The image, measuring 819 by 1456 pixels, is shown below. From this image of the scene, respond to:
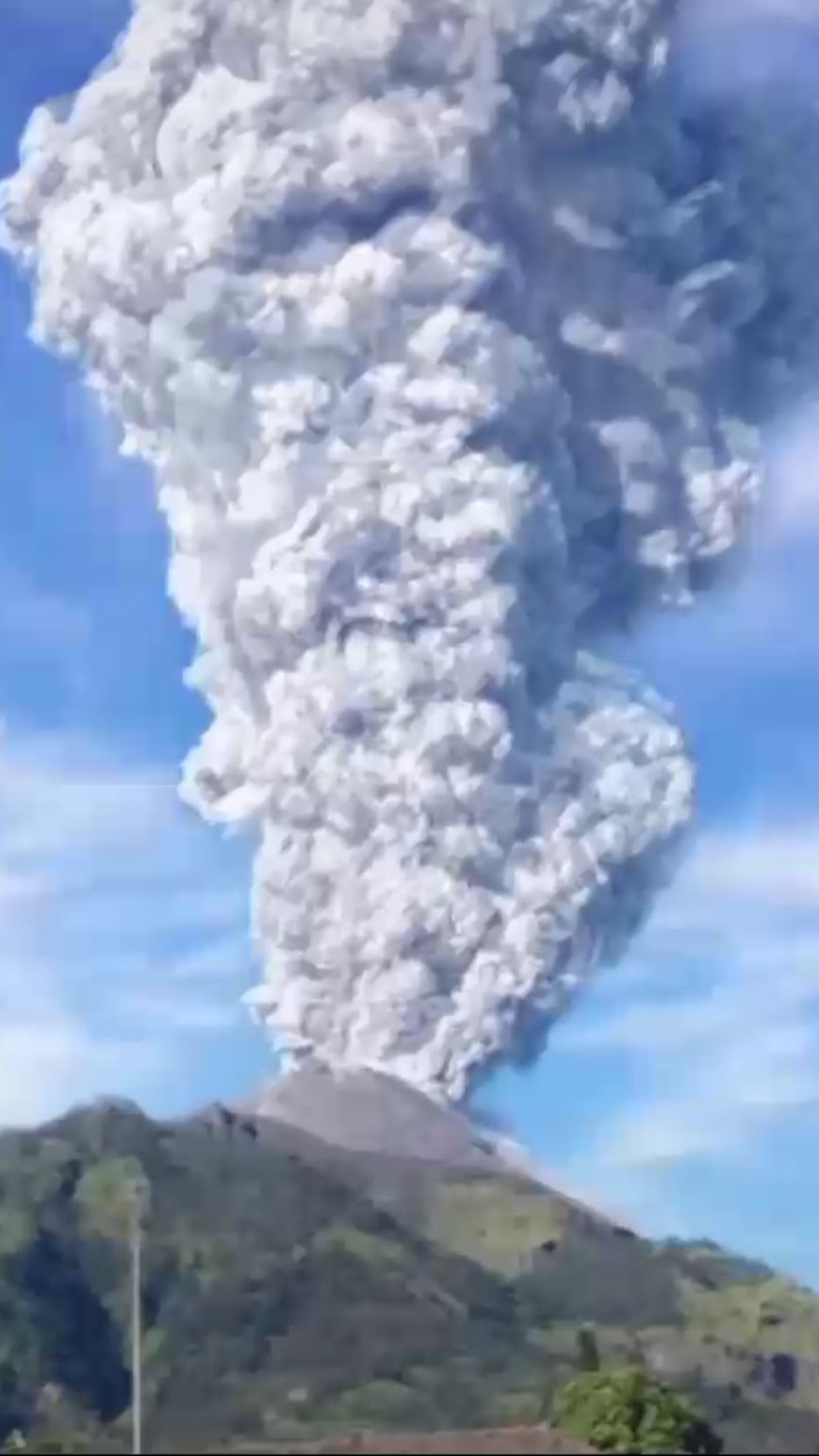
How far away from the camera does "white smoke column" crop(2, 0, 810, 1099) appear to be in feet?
350

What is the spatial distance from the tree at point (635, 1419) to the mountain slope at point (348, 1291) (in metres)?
43.5

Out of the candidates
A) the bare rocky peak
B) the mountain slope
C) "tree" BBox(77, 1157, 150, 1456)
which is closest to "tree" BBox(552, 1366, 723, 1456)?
the mountain slope

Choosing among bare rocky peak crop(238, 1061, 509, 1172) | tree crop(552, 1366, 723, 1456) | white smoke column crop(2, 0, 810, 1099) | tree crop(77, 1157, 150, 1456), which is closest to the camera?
tree crop(552, 1366, 723, 1456)

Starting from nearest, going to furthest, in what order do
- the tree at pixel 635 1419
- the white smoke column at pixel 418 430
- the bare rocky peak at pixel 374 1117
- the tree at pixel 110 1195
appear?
the tree at pixel 635 1419
the white smoke column at pixel 418 430
the bare rocky peak at pixel 374 1117
the tree at pixel 110 1195

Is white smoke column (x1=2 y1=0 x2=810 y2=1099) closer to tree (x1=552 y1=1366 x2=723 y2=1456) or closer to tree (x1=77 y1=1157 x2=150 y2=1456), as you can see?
tree (x1=77 y1=1157 x2=150 y2=1456)

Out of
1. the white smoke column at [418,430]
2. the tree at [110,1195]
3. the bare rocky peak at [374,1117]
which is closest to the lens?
the white smoke column at [418,430]

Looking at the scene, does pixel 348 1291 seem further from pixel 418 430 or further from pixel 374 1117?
pixel 418 430

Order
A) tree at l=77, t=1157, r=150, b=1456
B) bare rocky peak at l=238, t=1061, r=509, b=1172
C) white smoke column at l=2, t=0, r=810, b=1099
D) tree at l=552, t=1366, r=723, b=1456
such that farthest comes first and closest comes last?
tree at l=77, t=1157, r=150, b=1456 < bare rocky peak at l=238, t=1061, r=509, b=1172 < white smoke column at l=2, t=0, r=810, b=1099 < tree at l=552, t=1366, r=723, b=1456

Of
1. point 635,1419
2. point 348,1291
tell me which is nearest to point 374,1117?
point 348,1291

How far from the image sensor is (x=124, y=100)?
363ft

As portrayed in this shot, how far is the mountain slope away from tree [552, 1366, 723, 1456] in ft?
143

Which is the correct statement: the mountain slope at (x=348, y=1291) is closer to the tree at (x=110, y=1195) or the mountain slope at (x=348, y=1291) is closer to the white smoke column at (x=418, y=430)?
the tree at (x=110, y=1195)

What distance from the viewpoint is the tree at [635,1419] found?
52094mm

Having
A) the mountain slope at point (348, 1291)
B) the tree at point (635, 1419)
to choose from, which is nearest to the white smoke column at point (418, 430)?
the mountain slope at point (348, 1291)
